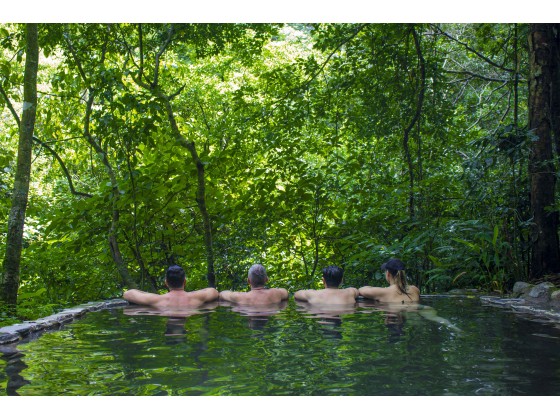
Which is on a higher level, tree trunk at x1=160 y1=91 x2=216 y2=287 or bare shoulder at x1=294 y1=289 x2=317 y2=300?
tree trunk at x1=160 y1=91 x2=216 y2=287

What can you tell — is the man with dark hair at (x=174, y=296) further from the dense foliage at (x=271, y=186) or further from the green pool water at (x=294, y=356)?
the dense foliage at (x=271, y=186)

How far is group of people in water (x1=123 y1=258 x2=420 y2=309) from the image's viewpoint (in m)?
6.96

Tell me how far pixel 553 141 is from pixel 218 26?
18.9 ft

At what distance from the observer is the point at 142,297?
7.29 meters

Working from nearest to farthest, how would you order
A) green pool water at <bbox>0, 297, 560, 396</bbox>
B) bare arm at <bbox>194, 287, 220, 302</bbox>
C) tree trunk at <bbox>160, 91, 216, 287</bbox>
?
green pool water at <bbox>0, 297, 560, 396</bbox>
bare arm at <bbox>194, 287, 220, 302</bbox>
tree trunk at <bbox>160, 91, 216, 287</bbox>

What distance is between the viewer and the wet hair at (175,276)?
6.76 meters

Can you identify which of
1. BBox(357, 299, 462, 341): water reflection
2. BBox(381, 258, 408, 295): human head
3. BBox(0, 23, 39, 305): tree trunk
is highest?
BBox(0, 23, 39, 305): tree trunk

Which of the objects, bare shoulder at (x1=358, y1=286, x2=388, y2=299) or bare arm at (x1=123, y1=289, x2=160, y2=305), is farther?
bare shoulder at (x1=358, y1=286, x2=388, y2=299)

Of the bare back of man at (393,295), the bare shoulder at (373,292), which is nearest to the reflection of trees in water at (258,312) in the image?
the bare shoulder at (373,292)

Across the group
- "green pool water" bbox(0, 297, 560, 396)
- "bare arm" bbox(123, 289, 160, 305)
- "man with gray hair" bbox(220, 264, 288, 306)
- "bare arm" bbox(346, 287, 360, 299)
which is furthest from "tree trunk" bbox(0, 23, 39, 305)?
"bare arm" bbox(346, 287, 360, 299)

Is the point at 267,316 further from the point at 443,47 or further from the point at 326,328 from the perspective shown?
the point at 443,47

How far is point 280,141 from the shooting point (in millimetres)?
10461

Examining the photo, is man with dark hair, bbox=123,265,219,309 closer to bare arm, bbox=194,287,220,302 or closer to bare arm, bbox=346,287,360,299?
bare arm, bbox=194,287,220,302
